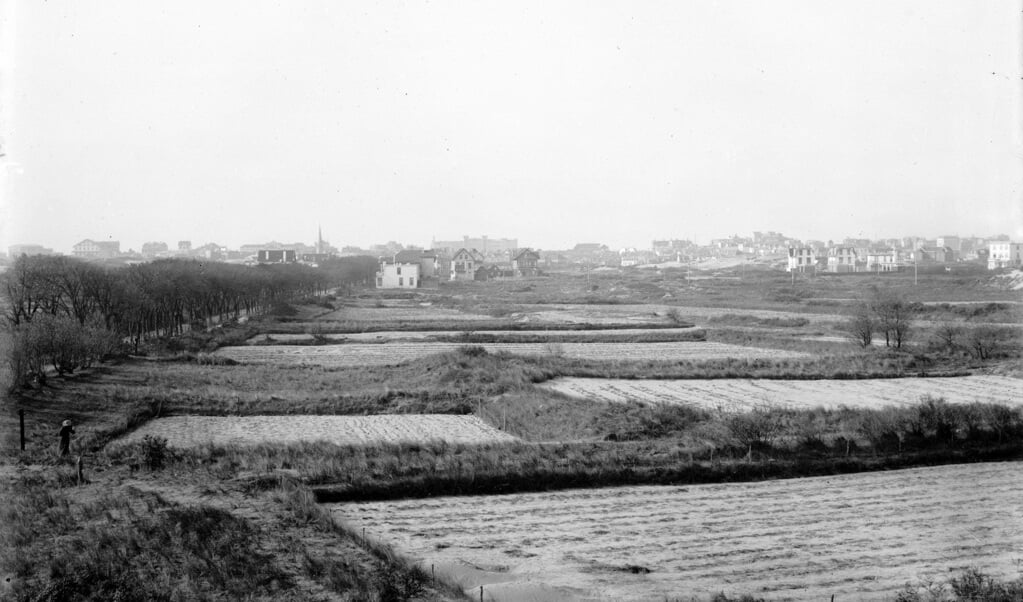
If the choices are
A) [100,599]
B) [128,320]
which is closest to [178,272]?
[128,320]

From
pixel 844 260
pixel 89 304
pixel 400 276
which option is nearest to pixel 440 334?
pixel 89 304

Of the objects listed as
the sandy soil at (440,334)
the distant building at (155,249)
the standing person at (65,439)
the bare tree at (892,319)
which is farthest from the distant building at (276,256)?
the standing person at (65,439)

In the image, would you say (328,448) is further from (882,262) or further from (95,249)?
(882,262)

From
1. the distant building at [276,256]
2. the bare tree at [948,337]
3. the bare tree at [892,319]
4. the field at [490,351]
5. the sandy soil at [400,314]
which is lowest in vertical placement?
the field at [490,351]

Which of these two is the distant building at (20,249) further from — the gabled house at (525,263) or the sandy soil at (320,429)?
the gabled house at (525,263)

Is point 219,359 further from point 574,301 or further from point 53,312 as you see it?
point 574,301
